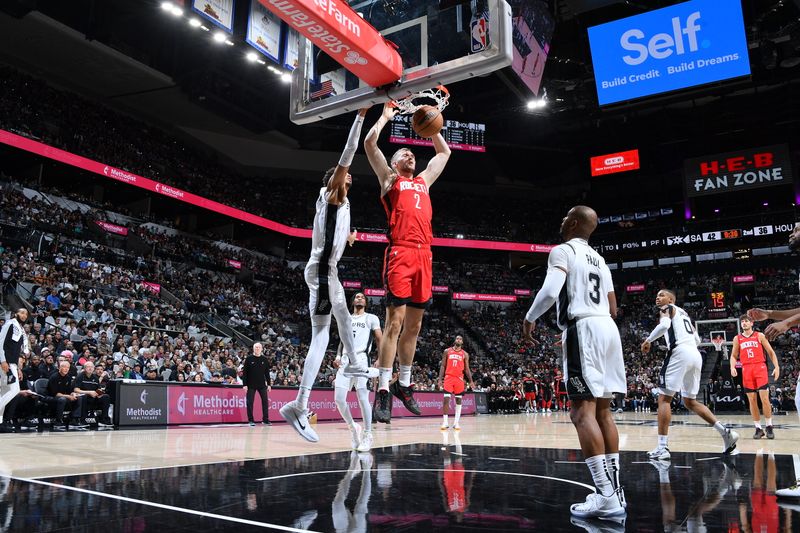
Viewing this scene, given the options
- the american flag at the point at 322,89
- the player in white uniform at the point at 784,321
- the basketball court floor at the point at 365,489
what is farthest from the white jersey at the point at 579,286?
the american flag at the point at 322,89

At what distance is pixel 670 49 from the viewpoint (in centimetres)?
1777

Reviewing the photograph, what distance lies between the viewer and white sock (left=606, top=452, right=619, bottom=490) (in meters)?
3.69

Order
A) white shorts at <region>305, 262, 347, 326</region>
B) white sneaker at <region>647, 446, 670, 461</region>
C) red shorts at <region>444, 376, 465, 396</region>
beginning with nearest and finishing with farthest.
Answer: white shorts at <region>305, 262, 347, 326</region> < white sneaker at <region>647, 446, 670, 461</region> < red shorts at <region>444, 376, 465, 396</region>

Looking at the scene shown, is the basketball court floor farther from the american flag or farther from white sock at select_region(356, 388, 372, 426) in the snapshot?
the american flag

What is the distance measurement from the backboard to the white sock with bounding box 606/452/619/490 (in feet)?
10.3

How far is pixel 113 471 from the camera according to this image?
4992mm

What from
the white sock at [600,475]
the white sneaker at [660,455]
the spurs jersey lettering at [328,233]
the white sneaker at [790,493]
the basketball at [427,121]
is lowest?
the white sneaker at [660,455]

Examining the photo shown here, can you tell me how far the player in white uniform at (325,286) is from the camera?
5.39m

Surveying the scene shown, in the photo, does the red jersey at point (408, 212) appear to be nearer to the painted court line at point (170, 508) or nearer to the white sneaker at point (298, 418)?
the white sneaker at point (298, 418)

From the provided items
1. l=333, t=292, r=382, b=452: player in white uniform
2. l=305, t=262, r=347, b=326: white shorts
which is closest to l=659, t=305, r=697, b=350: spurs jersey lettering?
l=333, t=292, r=382, b=452: player in white uniform

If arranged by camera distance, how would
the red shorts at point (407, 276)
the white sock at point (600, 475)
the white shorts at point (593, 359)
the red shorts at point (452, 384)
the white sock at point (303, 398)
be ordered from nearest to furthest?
the white sock at point (600, 475) → the white shorts at point (593, 359) → the red shorts at point (407, 276) → the white sock at point (303, 398) → the red shorts at point (452, 384)

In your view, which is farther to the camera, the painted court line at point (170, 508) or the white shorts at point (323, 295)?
the white shorts at point (323, 295)

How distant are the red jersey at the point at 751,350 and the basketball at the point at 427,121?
796 centimetres

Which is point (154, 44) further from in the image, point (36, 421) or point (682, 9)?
point (682, 9)
